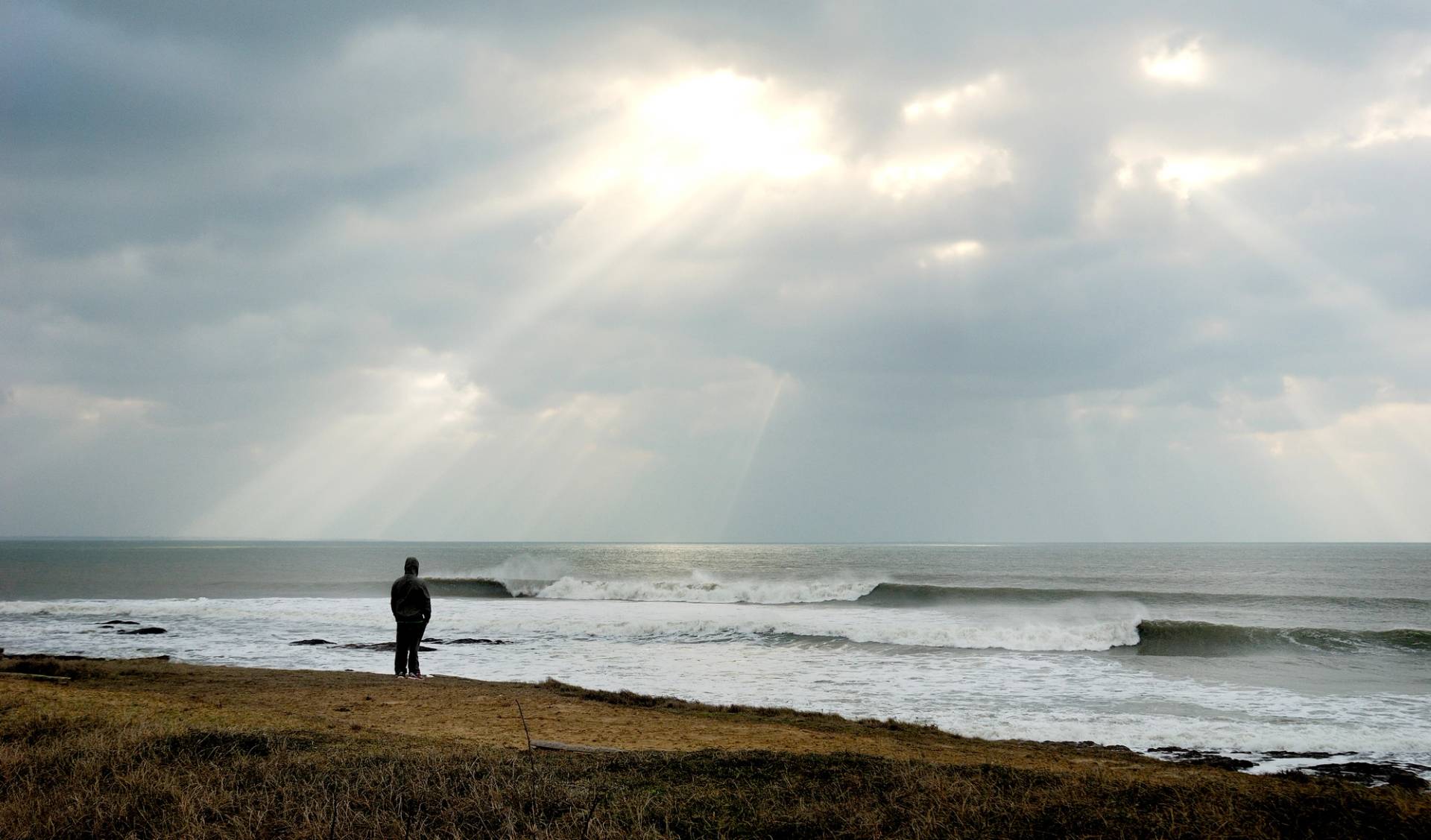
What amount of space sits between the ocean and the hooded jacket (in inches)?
118

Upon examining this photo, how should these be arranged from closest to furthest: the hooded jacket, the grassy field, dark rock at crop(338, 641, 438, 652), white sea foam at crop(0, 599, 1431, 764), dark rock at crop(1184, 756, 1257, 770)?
the grassy field < dark rock at crop(1184, 756, 1257, 770) < white sea foam at crop(0, 599, 1431, 764) < the hooded jacket < dark rock at crop(338, 641, 438, 652)

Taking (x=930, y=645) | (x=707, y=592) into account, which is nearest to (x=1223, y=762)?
A: (x=930, y=645)

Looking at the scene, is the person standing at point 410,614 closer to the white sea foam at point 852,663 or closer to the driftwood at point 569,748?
the white sea foam at point 852,663

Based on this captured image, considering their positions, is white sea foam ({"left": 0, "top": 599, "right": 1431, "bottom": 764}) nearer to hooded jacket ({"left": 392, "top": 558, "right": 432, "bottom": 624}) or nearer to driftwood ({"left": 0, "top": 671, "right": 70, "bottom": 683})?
hooded jacket ({"left": 392, "top": 558, "right": 432, "bottom": 624})

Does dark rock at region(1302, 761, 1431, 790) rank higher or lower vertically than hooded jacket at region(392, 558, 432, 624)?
lower

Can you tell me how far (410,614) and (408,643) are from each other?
0.67 metres

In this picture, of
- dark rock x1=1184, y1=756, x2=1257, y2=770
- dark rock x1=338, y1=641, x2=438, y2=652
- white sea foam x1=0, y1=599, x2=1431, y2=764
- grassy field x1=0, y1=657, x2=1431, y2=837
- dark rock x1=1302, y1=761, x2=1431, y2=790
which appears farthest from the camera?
A: dark rock x1=338, y1=641, x2=438, y2=652

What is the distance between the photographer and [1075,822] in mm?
3867

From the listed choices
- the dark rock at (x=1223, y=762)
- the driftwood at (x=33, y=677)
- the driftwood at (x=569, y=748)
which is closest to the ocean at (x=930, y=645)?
the dark rock at (x=1223, y=762)

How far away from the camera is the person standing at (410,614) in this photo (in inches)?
→ 530

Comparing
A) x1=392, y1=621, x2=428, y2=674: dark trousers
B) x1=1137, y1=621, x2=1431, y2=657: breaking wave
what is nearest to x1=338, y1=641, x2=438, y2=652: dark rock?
x1=392, y1=621, x2=428, y2=674: dark trousers

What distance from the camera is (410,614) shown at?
13.5m

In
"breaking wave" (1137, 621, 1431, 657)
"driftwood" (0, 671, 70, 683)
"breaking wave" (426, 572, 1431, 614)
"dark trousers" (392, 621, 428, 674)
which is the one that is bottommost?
"breaking wave" (426, 572, 1431, 614)

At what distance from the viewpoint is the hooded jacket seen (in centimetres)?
1345
